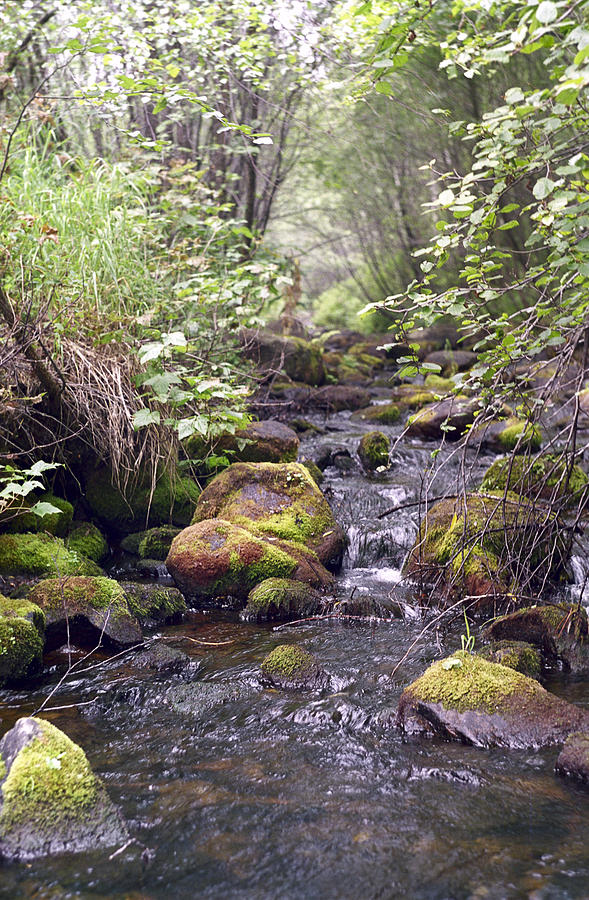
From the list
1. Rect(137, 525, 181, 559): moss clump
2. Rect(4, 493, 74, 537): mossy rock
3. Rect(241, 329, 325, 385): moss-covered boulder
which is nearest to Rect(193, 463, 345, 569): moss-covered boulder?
Rect(137, 525, 181, 559): moss clump

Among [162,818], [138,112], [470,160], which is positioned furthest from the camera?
[470,160]

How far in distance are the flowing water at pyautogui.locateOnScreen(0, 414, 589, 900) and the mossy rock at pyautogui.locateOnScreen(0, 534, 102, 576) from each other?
3.67 feet

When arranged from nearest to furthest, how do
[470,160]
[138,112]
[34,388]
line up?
1. [34,388]
2. [138,112]
3. [470,160]

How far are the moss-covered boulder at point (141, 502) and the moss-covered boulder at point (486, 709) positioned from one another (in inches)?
139

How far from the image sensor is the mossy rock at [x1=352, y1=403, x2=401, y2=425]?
34.0ft

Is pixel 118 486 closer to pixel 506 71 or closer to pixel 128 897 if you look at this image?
pixel 128 897

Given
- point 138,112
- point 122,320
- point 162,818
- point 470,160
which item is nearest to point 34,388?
point 122,320

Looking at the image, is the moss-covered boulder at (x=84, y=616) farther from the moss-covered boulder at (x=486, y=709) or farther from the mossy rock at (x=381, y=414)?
the mossy rock at (x=381, y=414)

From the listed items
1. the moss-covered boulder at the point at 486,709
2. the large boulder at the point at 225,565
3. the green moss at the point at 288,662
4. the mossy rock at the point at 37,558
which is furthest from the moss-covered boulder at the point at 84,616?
the moss-covered boulder at the point at 486,709

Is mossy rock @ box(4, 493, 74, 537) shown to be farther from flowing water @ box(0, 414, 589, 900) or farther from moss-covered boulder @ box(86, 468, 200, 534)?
flowing water @ box(0, 414, 589, 900)

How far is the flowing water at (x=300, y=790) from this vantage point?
7.29 ft

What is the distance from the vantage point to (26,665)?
3.78m

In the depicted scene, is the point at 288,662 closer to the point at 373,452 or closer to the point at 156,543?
the point at 156,543

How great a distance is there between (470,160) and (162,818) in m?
14.5
